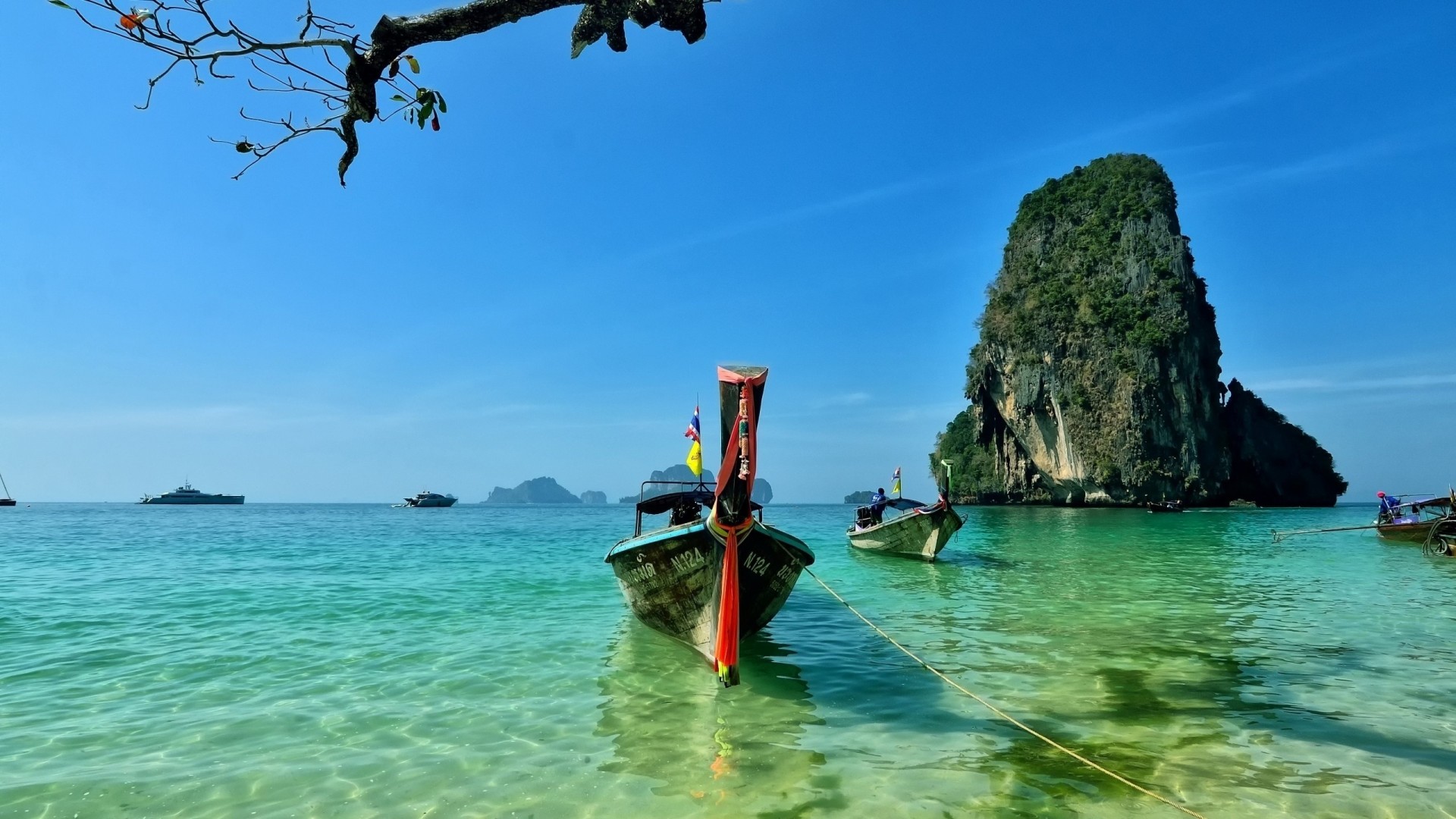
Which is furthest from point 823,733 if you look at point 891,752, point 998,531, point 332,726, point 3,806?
point 998,531

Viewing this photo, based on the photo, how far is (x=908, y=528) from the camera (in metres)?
23.6

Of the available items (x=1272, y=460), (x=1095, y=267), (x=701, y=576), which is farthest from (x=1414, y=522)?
(x=1272, y=460)

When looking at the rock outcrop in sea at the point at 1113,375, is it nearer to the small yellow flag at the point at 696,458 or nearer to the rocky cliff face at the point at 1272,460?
the rocky cliff face at the point at 1272,460

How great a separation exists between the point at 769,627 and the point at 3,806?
9.05 metres

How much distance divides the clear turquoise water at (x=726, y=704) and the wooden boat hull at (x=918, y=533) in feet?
19.8

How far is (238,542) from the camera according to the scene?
3419 cm

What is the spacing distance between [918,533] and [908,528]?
0.33 m

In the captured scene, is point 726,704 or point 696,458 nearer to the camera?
point 726,704

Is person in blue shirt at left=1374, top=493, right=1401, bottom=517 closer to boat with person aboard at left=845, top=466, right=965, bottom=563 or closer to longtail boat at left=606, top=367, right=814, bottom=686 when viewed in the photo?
boat with person aboard at left=845, top=466, right=965, bottom=563

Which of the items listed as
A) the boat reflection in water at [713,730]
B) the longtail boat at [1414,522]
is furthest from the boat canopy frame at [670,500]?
the longtail boat at [1414,522]

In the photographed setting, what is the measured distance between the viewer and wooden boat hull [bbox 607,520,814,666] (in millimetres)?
8570

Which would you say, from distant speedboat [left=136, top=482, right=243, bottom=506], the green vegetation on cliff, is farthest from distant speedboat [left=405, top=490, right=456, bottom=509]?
the green vegetation on cliff

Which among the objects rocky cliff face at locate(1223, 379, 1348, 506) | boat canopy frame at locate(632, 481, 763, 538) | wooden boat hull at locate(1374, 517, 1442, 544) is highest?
rocky cliff face at locate(1223, 379, 1348, 506)

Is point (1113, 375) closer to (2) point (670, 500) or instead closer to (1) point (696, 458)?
(2) point (670, 500)
